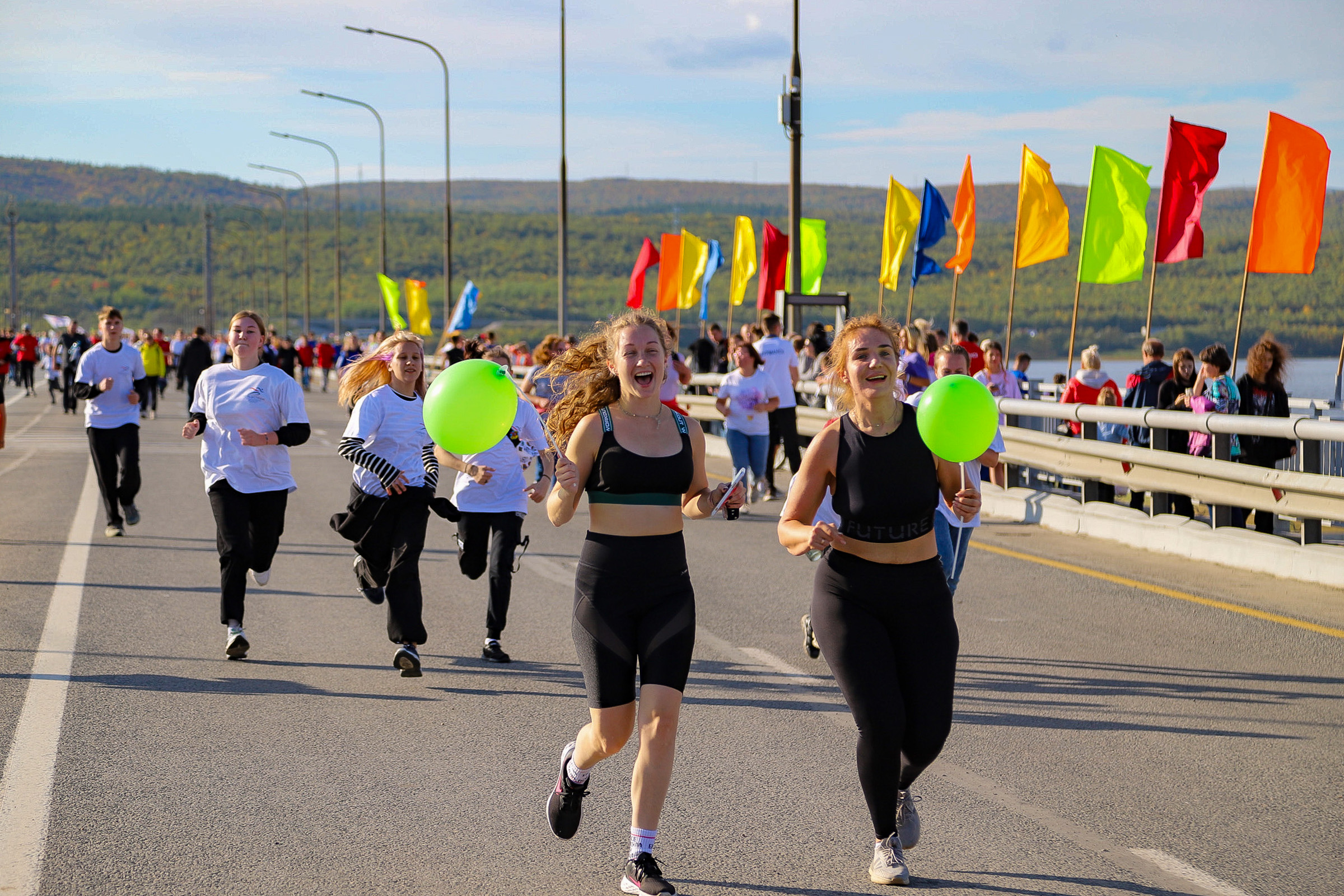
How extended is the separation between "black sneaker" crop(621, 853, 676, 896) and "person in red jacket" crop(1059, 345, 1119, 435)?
13573mm

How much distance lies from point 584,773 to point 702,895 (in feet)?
1.83

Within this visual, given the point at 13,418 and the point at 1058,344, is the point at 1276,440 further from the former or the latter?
the point at 1058,344

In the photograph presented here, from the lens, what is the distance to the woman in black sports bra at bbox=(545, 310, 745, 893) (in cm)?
446

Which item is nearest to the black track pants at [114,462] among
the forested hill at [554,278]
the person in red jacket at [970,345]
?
the person in red jacket at [970,345]

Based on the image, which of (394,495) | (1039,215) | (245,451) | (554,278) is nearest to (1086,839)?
(394,495)

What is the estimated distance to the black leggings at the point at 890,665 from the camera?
14.9 feet

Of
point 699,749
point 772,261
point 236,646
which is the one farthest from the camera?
point 772,261

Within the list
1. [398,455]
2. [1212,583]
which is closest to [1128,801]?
[398,455]

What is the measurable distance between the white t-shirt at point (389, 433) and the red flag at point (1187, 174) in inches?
456

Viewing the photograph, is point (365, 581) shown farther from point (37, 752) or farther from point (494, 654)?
point (37, 752)

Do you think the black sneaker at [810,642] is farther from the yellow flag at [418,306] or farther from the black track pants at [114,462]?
the yellow flag at [418,306]

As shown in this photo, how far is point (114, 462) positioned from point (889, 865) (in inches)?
411

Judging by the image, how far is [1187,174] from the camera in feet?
55.6

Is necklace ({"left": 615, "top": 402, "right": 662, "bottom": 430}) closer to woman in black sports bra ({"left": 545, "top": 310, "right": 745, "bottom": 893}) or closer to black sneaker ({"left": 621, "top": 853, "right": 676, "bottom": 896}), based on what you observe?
woman in black sports bra ({"left": 545, "top": 310, "right": 745, "bottom": 893})
